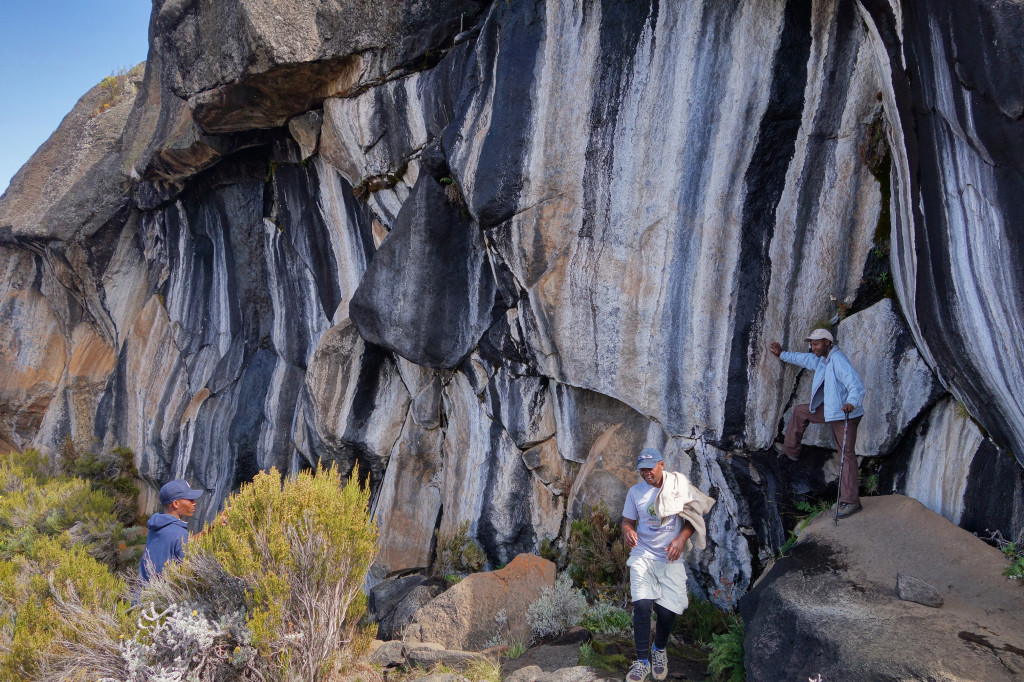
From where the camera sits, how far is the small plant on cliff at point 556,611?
6.04 metres

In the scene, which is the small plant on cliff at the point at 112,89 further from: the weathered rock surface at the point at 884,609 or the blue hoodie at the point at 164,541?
the weathered rock surface at the point at 884,609

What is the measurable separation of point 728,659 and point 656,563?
883 millimetres

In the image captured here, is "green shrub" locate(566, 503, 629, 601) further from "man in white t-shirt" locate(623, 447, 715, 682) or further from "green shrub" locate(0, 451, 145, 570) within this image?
"green shrub" locate(0, 451, 145, 570)

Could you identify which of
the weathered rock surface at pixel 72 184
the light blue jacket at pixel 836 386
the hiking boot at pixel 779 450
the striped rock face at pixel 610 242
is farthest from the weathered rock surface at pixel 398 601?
the weathered rock surface at pixel 72 184

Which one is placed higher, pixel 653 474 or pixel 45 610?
pixel 653 474

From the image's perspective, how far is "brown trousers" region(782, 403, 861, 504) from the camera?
5352 mm

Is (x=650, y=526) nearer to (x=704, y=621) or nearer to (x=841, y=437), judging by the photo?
(x=704, y=621)

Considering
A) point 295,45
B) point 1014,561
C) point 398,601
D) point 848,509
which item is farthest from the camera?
point 295,45

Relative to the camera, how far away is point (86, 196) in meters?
14.0

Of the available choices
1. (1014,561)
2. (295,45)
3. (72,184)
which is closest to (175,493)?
(1014,561)

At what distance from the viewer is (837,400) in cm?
542

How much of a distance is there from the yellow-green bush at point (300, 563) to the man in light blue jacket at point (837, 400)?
12.8ft

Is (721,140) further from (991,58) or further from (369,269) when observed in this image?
(369,269)

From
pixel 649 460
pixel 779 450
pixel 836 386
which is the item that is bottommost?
pixel 779 450
